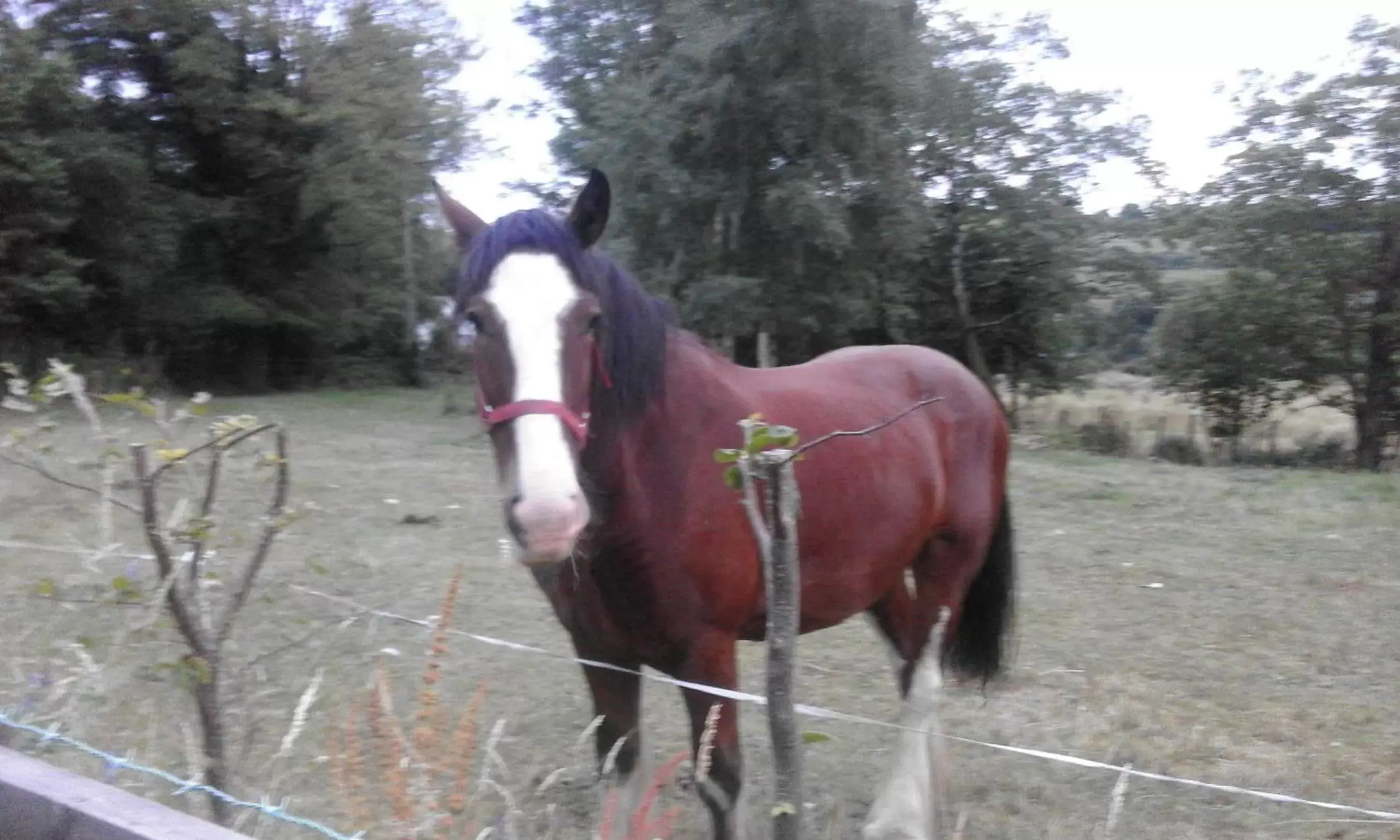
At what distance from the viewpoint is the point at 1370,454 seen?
13.4m

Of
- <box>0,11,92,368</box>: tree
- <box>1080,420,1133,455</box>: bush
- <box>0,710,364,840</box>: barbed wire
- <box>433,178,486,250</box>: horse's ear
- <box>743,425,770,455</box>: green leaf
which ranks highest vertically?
<box>0,11,92,368</box>: tree

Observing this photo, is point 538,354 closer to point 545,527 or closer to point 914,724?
point 545,527

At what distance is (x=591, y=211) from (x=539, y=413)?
2.05ft

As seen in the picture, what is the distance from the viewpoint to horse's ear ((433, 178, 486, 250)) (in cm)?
249

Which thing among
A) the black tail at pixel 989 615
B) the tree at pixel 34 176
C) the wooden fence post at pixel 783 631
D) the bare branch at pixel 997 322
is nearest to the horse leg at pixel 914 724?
the black tail at pixel 989 615

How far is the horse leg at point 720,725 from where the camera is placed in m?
2.50

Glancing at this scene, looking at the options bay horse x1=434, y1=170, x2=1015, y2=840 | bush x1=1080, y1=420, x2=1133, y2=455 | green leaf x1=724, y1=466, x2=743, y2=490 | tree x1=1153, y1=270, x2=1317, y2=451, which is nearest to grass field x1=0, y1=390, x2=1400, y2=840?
bay horse x1=434, y1=170, x2=1015, y2=840

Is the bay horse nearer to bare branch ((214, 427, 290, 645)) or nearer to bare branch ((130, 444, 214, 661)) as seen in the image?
bare branch ((214, 427, 290, 645))

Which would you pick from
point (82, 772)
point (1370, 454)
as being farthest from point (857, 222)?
point (82, 772)

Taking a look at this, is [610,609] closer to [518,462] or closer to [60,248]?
[518,462]

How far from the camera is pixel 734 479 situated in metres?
1.44

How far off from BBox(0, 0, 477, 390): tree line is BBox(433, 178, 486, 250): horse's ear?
17.2m

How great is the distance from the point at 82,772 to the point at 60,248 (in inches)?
733

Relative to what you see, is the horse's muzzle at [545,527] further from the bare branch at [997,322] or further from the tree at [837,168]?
the bare branch at [997,322]
